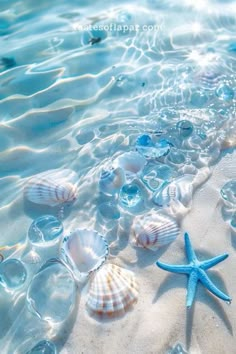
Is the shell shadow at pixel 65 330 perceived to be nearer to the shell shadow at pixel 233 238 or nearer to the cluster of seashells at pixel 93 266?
the cluster of seashells at pixel 93 266

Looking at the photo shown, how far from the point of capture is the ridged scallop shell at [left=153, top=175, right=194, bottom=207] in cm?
322

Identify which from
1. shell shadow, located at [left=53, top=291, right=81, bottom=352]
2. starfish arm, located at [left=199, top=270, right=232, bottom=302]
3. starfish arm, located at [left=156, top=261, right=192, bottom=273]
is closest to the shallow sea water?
shell shadow, located at [left=53, top=291, right=81, bottom=352]

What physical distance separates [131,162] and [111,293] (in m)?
1.35

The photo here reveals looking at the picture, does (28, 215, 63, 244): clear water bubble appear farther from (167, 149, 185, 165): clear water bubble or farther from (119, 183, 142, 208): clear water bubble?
(167, 149, 185, 165): clear water bubble

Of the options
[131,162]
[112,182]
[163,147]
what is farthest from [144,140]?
[112,182]

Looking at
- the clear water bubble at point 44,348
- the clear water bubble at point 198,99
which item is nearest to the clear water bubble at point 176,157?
the clear water bubble at point 198,99

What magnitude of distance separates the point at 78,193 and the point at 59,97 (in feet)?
4.95

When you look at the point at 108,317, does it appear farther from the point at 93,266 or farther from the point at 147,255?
the point at 147,255

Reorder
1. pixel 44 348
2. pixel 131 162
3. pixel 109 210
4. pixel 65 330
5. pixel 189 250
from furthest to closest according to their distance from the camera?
pixel 131 162, pixel 109 210, pixel 189 250, pixel 65 330, pixel 44 348

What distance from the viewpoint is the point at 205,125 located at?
392 centimetres

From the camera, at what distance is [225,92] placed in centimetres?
425

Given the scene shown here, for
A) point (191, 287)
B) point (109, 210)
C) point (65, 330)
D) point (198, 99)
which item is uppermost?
point (198, 99)

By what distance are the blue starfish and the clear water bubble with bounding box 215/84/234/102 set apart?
221cm

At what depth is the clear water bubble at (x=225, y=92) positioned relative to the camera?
420 cm
